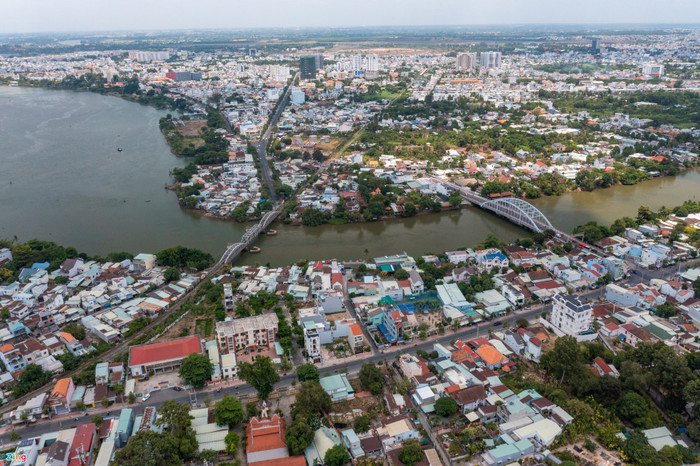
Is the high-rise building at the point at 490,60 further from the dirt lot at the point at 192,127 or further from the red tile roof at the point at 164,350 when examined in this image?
the red tile roof at the point at 164,350

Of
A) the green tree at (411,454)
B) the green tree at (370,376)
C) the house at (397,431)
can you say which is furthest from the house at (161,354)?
the green tree at (411,454)

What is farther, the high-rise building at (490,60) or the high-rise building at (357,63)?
the high-rise building at (490,60)

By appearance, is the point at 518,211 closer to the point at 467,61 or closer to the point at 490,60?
the point at 467,61

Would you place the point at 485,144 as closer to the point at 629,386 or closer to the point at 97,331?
the point at 629,386

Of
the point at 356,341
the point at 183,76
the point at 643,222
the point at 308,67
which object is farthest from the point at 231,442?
the point at 183,76

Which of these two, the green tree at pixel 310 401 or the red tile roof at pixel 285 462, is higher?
the green tree at pixel 310 401

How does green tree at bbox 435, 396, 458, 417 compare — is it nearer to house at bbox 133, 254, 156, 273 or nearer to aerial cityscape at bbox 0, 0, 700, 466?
aerial cityscape at bbox 0, 0, 700, 466

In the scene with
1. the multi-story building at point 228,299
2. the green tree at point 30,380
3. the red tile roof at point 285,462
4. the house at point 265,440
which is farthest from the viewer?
the multi-story building at point 228,299
